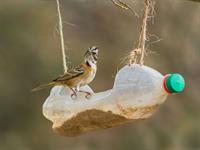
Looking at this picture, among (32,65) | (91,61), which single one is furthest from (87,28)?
(91,61)

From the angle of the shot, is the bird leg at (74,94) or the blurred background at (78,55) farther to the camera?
the blurred background at (78,55)

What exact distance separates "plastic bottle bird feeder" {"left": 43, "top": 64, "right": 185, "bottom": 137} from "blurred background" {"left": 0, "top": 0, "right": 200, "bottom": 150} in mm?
5885

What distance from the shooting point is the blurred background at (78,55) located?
30.2 ft

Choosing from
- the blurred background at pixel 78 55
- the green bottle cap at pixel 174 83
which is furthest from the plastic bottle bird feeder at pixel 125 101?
the blurred background at pixel 78 55

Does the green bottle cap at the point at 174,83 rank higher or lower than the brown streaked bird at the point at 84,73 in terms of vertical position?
higher

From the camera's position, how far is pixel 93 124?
121 inches

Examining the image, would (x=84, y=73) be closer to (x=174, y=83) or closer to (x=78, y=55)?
(x=174, y=83)

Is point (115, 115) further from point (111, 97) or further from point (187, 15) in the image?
point (187, 15)

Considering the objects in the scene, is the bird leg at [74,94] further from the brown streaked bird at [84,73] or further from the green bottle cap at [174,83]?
the green bottle cap at [174,83]

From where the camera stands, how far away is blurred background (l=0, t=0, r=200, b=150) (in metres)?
9.22

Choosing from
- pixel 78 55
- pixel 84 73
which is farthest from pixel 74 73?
pixel 78 55

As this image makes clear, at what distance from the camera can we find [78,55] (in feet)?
29.6

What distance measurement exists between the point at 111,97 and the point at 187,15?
6.00 meters

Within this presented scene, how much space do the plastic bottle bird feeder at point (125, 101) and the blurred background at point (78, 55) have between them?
588cm
